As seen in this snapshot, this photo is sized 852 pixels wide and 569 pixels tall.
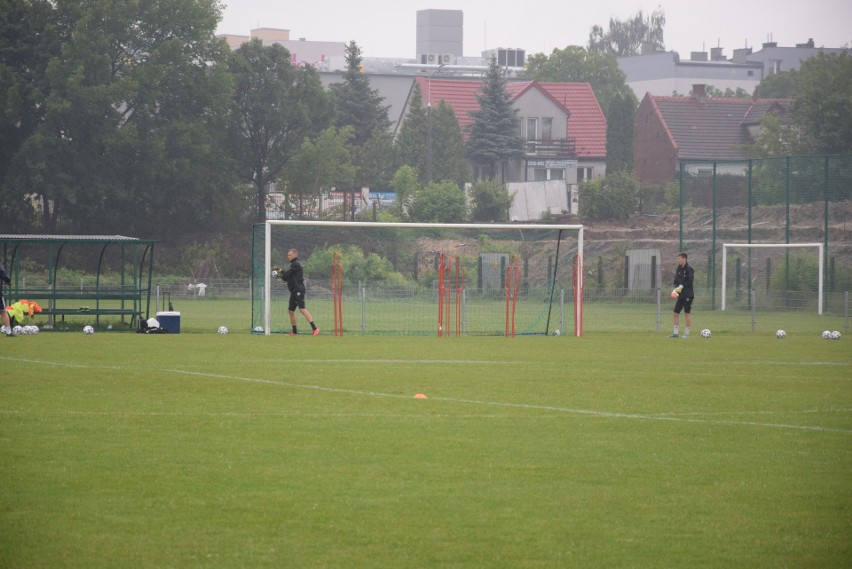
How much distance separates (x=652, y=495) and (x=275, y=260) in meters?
31.9

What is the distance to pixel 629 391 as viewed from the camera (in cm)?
1752

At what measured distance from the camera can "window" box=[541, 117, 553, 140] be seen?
91.8m

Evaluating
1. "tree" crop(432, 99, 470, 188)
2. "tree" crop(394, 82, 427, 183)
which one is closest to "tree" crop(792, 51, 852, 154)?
"tree" crop(432, 99, 470, 188)

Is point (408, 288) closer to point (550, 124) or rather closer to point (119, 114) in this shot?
point (119, 114)

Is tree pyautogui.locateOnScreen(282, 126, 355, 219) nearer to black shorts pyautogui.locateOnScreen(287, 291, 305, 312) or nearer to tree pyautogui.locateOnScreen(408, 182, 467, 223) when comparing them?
tree pyautogui.locateOnScreen(408, 182, 467, 223)

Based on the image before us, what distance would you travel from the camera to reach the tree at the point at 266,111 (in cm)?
6406

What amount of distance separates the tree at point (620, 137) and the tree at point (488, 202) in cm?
2405

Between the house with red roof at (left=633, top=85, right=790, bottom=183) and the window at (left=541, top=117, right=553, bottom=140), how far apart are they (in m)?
6.41

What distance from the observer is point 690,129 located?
290 ft

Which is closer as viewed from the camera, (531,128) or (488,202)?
(488,202)

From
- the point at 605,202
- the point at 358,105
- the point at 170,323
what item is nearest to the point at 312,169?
the point at 605,202

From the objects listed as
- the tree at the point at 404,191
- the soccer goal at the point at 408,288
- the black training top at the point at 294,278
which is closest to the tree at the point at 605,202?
the tree at the point at 404,191

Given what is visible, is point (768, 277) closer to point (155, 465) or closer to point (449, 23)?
point (155, 465)

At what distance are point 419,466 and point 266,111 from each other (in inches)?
2155
